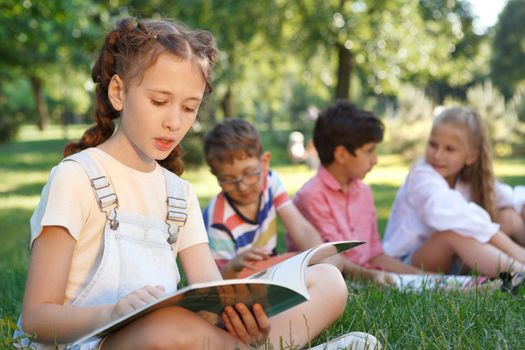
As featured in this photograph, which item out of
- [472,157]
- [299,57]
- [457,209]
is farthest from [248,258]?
[299,57]

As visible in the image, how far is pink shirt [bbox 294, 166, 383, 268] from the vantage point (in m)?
4.29

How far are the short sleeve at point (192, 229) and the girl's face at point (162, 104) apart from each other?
0.27 m

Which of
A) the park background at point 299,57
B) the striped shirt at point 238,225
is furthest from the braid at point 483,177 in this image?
the park background at point 299,57

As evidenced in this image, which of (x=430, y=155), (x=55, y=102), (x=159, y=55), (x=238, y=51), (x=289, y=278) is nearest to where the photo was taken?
(x=289, y=278)

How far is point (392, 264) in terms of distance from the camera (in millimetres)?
4359

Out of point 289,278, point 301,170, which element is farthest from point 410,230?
point 301,170

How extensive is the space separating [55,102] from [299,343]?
63512 millimetres

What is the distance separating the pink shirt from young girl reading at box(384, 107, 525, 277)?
26 cm

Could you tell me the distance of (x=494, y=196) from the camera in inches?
182

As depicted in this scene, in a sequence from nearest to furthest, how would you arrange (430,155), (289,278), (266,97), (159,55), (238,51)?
(289,278) < (159,55) < (430,155) < (238,51) < (266,97)

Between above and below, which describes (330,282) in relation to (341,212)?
above

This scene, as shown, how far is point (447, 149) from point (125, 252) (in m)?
2.88

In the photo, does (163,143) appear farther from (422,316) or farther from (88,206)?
(422,316)

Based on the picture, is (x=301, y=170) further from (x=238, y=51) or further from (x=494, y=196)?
(x=494, y=196)
